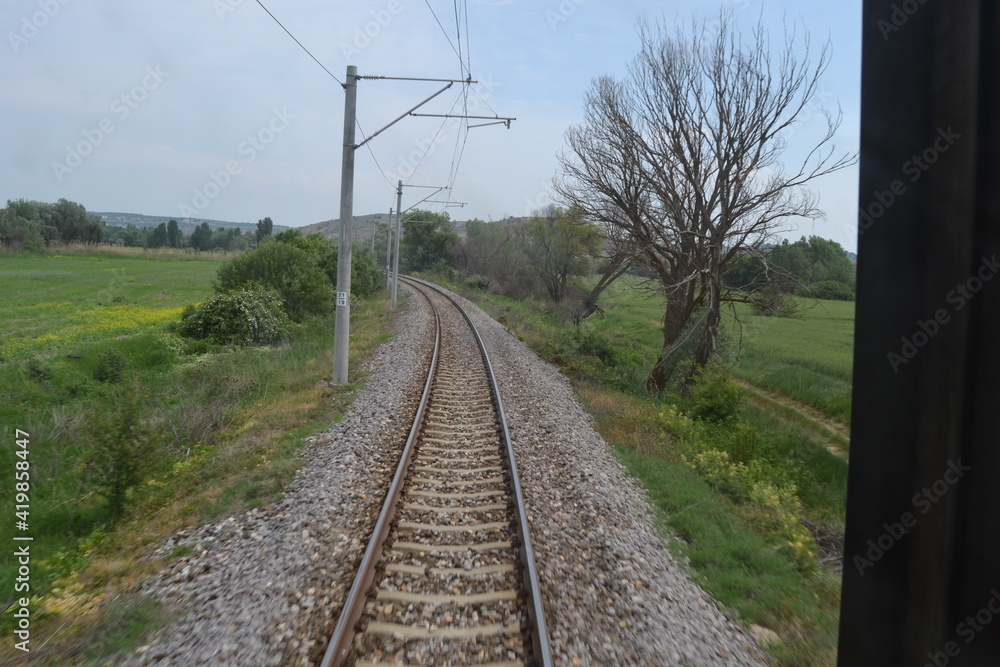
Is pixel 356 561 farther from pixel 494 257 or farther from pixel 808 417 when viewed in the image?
pixel 494 257

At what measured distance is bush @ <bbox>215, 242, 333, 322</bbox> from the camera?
2202cm

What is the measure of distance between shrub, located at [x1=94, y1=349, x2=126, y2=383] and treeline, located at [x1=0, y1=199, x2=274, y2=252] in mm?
19846

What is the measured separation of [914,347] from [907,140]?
2.70ft

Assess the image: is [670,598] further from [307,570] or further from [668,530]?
[307,570]

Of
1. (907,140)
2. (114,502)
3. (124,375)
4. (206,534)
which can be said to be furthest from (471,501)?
(124,375)

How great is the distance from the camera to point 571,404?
11.7 metres

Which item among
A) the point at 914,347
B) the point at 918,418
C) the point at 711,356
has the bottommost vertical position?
the point at 711,356

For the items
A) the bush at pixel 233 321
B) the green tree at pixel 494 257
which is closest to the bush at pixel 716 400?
the bush at pixel 233 321

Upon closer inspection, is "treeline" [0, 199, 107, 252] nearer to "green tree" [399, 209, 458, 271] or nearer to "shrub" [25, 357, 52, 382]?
"green tree" [399, 209, 458, 271]

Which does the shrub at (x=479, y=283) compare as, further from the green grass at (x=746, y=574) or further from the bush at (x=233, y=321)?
the green grass at (x=746, y=574)

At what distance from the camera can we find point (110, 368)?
14.0m

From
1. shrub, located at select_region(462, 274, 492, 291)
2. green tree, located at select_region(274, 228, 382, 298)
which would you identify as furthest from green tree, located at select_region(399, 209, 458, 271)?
green tree, located at select_region(274, 228, 382, 298)

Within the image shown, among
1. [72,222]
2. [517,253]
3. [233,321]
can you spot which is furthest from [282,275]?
[72,222]

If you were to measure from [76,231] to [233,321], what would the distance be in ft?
231
